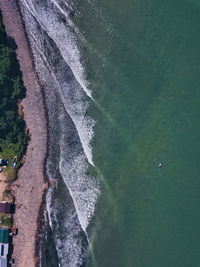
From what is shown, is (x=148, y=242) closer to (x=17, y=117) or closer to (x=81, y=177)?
(x=81, y=177)

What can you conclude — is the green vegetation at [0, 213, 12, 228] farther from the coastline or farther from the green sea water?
the green sea water

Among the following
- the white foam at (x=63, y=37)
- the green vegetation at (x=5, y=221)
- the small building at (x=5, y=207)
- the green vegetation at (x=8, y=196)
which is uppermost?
the white foam at (x=63, y=37)

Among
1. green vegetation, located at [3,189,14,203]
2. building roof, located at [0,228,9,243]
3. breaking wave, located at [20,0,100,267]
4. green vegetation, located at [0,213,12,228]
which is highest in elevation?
breaking wave, located at [20,0,100,267]

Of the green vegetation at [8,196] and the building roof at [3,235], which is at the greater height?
the green vegetation at [8,196]

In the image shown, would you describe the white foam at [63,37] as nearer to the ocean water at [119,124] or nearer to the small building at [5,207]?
the ocean water at [119,124]

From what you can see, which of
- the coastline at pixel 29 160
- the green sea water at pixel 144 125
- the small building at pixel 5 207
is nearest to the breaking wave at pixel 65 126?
the coastline at pixel 29 160

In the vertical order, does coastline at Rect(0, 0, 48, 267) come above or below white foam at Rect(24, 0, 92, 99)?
below

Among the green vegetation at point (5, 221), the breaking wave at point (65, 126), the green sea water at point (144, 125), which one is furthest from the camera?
the breaking wave at point (65, 126)

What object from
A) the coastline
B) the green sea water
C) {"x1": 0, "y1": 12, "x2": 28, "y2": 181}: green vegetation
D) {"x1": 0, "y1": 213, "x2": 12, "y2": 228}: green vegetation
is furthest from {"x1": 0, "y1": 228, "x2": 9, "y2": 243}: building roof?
the green sea water
